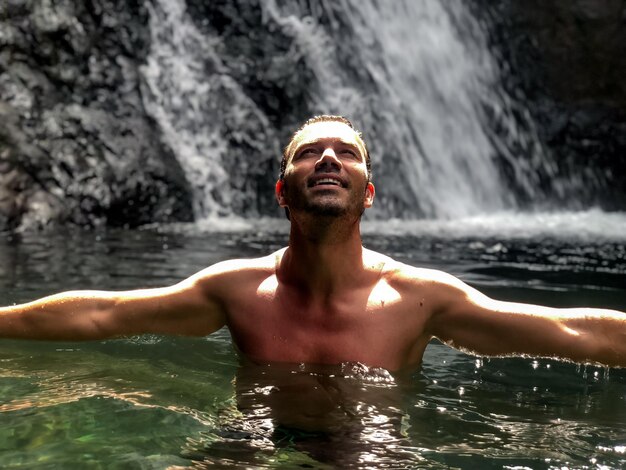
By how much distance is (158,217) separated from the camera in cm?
1155

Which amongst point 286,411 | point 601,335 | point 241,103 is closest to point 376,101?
point 241,103

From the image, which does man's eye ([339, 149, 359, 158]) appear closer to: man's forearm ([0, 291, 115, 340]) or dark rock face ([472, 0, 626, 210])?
man's forearm ([0, 291, 115, 340])

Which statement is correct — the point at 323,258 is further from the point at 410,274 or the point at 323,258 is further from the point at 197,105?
the point at 197,105

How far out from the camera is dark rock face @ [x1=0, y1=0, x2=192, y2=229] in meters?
11.1

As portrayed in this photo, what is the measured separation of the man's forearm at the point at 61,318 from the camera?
3.24m

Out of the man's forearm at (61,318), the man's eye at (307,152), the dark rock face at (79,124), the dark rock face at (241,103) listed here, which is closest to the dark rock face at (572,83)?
the dark rock face at (241,103)

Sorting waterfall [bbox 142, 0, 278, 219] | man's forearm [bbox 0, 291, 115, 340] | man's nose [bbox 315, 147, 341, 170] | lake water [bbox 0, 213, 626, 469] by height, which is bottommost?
lake water [bbox 0, 213, 626, 469]

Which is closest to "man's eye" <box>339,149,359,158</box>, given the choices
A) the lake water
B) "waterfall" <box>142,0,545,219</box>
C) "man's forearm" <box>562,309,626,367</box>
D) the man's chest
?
the man's chest

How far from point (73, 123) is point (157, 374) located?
9446mm

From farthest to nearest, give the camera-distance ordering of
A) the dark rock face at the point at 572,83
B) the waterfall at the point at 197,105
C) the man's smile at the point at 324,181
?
1. the dark rock face at the point at 572,83
2. the waterfall at the point at 197,105
3. the man's smile at the point at 324,181

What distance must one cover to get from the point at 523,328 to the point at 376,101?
40.3ft

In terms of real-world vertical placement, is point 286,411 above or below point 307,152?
below

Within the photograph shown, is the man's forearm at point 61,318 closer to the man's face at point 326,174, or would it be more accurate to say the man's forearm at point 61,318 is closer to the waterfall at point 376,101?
the man's face at point 326,174

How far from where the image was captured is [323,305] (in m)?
3.20
